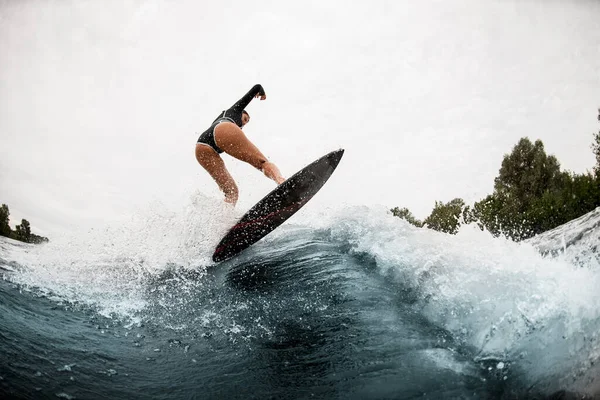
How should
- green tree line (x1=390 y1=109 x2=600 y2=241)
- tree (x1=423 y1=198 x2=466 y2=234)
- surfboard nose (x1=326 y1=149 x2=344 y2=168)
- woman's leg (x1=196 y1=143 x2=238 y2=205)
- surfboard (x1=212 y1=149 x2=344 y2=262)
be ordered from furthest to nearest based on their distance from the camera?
tree (x1=423 y1=198 x2=466 y2=234) → green tree line (x1=390 y1=109 x2=600 y2=241) → woman's leg (x1=196 y1=143 x2=238 y2=205) → surfboard nose (x1=326 y1=149 x2=344 y2=168) → surfboard (x1=212 y1=149 x2=344 y2=262)

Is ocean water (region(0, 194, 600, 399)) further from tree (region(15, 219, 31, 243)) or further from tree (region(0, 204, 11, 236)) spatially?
tree (region(15, 219, 31, 243))

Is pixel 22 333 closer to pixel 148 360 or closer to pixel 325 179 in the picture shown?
pixel 148 360

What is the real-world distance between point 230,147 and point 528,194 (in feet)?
88.4

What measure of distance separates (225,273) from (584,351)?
3.54 meters

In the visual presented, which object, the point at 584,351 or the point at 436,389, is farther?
the point at 584,351

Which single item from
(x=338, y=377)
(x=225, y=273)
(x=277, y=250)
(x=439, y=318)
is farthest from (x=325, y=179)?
(x=338, y=377)

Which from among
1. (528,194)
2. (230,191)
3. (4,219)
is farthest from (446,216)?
(4,219)

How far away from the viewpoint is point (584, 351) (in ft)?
6.83

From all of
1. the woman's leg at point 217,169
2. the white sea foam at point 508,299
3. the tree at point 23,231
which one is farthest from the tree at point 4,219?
the white sea foam at point 508,299

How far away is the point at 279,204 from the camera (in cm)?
446

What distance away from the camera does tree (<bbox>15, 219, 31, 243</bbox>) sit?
1532 inches

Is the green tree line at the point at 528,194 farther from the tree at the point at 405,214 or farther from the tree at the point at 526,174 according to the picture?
the tree at the point at 405,214

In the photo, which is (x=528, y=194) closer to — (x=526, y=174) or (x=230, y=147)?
(x=526, y=174)

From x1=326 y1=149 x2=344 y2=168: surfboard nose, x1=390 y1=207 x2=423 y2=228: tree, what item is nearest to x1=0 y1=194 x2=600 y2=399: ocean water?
x1=326 y1=149 x2=344 y2=168: surfboard nose
